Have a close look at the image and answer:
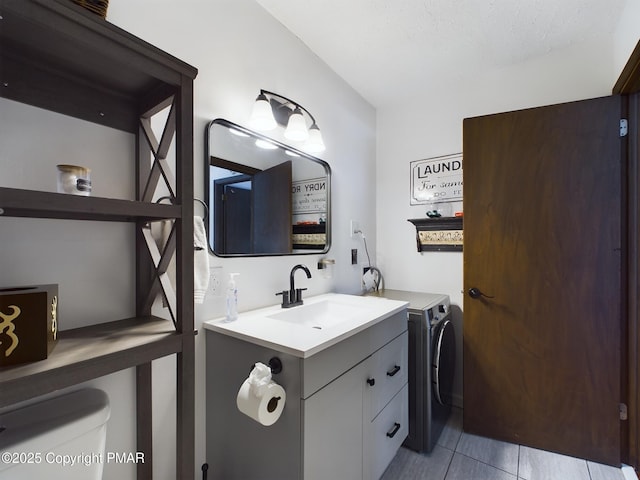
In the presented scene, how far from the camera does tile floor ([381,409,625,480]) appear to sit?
159 cm

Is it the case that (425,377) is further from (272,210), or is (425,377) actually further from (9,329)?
(9,329)

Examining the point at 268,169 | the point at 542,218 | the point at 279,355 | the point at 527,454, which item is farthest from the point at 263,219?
the point at 527,454

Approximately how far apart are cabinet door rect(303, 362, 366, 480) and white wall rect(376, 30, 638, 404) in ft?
4.44

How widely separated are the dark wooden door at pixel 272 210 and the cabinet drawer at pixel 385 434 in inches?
39.5

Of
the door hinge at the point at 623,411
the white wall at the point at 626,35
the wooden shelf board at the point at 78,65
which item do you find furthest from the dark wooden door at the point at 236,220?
the door hinge at the point at 623,411

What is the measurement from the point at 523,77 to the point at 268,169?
6.36ft

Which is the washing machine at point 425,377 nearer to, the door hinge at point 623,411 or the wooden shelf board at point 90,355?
the door hinge at point 623,411

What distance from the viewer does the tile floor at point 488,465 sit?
1586 millimetres

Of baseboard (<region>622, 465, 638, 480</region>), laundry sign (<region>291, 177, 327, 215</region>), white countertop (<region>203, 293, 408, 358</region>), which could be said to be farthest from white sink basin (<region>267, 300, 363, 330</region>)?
baseboard (<region>622, 465, 638, 480</region>)

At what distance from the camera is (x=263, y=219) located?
5.31 ft

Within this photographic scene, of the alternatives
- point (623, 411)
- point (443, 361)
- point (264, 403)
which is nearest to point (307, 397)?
point (264, 403)

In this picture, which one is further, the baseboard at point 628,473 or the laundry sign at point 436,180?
the laundry sign at point 436,180

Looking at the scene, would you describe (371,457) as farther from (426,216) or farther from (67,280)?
(426,216)

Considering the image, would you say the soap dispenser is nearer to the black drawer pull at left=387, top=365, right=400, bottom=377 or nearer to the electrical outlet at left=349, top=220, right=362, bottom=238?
the black drawer pull at left=387, top=365, right=400, bottom=377
